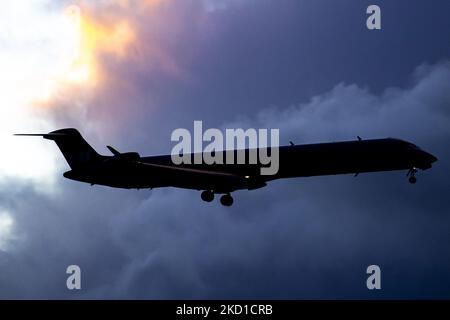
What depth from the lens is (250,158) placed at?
208 ft

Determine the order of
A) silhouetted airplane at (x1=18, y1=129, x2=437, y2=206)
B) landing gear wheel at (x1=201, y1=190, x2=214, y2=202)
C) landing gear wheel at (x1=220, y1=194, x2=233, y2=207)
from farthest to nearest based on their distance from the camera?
1. landing gear wheel at (x1=201, y1=190, x2=214, y2=202)
2. landing gear wheel at (x1=220, y1=194, x2=233, y2=207)
3. silhouetted airplane at (x1=18, y1=129, x2=437, y2=206)

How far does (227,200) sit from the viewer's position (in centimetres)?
6719

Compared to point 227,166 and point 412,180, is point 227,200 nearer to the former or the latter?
point 227,166

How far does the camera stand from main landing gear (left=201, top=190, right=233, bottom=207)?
6712cm

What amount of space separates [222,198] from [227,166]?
4.36 metres

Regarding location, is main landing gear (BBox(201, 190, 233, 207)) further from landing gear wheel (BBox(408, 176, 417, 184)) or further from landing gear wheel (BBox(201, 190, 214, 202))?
landing gear wheel (BBox(408, 176, 417, 184))

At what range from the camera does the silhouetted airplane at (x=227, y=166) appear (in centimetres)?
5916

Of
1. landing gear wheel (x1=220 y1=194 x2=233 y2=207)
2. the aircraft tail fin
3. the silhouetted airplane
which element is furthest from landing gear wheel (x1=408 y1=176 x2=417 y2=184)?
the aircraft tail fin

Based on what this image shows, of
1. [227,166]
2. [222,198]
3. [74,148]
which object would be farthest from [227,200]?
[74,148]

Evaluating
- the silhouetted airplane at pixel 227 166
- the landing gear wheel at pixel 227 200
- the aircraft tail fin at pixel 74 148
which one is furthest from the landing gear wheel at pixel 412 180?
the aircraft tail fin at pixel 74 148

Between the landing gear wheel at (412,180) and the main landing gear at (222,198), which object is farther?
the main landing gear at (222,198)

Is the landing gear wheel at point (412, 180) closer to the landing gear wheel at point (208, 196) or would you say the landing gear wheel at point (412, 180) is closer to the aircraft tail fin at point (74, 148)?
the landing gear wheel at point (208, 196)
